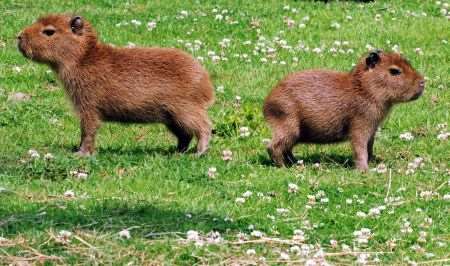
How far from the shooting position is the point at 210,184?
933 cm

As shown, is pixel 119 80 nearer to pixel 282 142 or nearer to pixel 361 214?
pixel 282 142

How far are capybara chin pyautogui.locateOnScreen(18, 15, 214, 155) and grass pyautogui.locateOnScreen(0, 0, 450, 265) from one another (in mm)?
310

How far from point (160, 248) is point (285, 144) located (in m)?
2.88

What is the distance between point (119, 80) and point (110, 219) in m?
2.62

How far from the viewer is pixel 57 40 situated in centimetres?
1050

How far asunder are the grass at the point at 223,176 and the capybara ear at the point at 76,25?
107cm

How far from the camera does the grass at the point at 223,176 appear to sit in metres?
7.65

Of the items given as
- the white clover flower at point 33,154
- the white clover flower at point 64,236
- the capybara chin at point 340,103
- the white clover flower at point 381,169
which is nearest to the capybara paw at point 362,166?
the capybara chin at point 340,103

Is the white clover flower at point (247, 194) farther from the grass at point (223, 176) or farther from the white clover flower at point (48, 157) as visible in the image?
the white clover flower at point (48, 157)

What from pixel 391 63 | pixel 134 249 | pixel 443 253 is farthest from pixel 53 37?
pixel 443 253

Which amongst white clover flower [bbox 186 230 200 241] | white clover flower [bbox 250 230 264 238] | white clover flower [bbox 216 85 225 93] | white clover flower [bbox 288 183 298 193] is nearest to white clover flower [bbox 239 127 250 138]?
white clover flower [bbox 216 85 225 93]

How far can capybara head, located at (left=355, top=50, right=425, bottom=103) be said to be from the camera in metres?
10.3

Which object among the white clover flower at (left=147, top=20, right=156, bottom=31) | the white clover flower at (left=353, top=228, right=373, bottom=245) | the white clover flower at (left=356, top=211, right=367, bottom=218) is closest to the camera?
the white clover flower at (left=353, top=228, right=373, bottom=245)

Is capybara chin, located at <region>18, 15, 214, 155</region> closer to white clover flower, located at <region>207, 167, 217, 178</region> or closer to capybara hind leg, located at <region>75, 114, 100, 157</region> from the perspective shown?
capybara hind leg, located at <region>75, 114, 100, 157</region>
